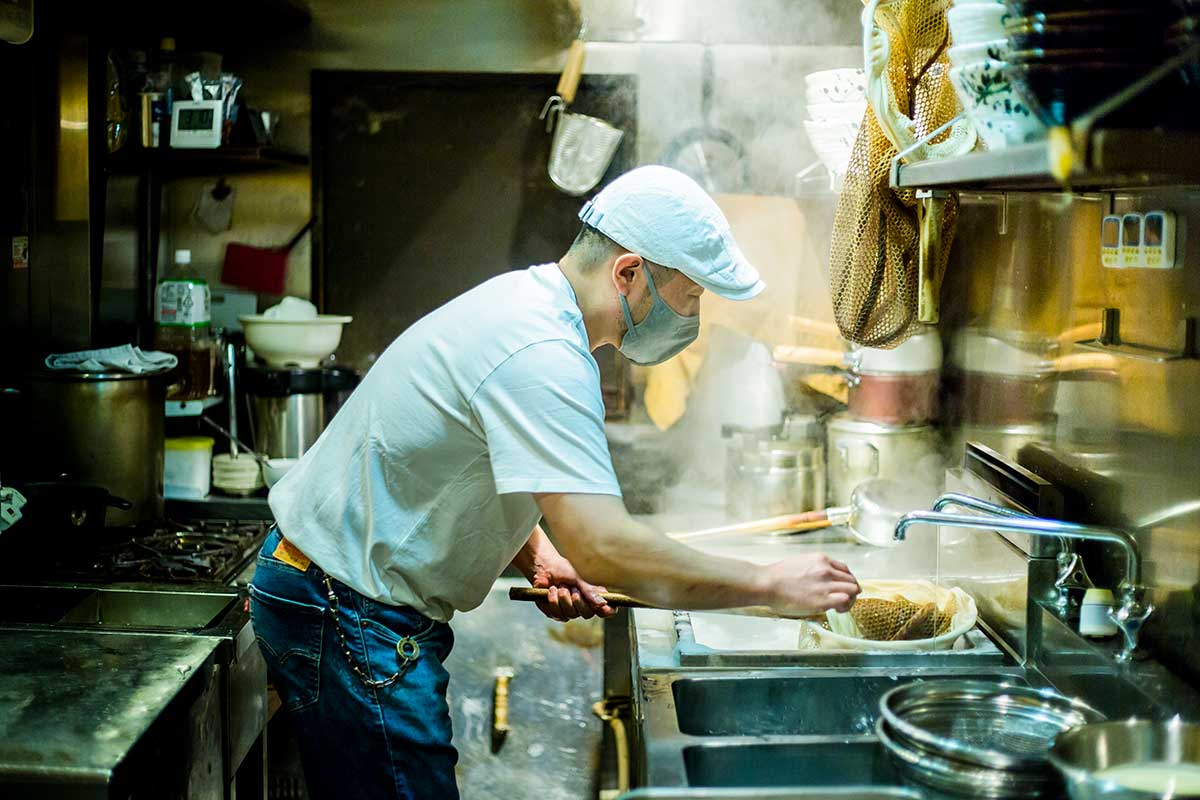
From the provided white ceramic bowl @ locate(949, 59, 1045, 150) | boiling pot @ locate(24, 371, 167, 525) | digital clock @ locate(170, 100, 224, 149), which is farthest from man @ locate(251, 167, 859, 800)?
digital clock @ locate(170, 100, 224, 149)

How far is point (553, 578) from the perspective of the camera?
2402 millimetres

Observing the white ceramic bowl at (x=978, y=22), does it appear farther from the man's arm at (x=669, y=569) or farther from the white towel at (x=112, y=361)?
the white towel at (x=112, y=361)

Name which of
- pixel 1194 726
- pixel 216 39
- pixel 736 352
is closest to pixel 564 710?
pixel 736 352

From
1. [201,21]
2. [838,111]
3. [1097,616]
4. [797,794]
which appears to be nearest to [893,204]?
[838,111]

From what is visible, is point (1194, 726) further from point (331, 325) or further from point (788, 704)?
point (331, 325)

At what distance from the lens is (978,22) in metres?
1.43

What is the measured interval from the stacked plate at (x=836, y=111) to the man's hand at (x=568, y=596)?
45.9 inches

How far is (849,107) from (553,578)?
1317 mm

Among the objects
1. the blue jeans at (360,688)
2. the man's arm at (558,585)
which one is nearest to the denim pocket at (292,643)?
the blue jeans at (360,688)

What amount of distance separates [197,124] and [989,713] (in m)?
2.89

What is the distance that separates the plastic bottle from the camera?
145 inches

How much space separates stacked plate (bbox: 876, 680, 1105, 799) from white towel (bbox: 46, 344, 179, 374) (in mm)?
2353

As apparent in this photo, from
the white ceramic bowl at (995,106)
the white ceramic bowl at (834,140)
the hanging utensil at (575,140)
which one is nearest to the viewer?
the white ceramic bowl at (995,106)

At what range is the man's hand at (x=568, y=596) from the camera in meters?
2.34
